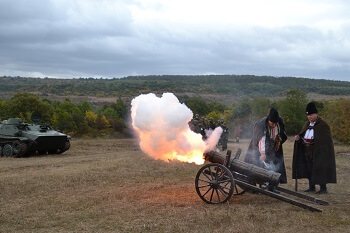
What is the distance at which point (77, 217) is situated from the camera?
26.9 ft

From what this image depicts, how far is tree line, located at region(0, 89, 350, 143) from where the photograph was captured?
103 ft

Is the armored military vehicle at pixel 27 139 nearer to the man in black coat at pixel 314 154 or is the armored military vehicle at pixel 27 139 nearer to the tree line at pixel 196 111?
the tree line at pixel 196 111

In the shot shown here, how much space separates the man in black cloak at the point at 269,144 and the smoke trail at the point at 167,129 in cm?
97

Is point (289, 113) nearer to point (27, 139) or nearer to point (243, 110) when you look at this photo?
point (243, 110)

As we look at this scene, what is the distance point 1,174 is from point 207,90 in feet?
248

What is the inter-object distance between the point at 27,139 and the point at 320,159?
14.5m

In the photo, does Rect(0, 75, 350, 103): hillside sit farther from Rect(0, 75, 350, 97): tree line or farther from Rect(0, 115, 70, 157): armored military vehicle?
Rect(0, 115, 70, 157): armored military vehicle

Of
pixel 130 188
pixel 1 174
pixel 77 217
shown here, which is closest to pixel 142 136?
pixel 130 188

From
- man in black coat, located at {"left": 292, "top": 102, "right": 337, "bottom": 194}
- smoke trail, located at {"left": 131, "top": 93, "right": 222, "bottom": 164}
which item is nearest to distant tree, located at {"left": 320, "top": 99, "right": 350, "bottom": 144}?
man in black coat, located at {"left": 292, "top": 102, "right": 337, "bottom": 194}

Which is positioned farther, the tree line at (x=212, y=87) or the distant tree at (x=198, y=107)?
the tree line at (x=212, y=87)

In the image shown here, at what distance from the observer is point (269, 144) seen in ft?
33.0

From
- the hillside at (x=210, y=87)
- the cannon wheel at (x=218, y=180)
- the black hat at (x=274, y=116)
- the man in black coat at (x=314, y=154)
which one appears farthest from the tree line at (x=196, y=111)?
the hillside at (x=210, y=87)

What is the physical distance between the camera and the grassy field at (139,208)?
762 centimetres

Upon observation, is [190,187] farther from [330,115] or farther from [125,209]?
[330,115]
